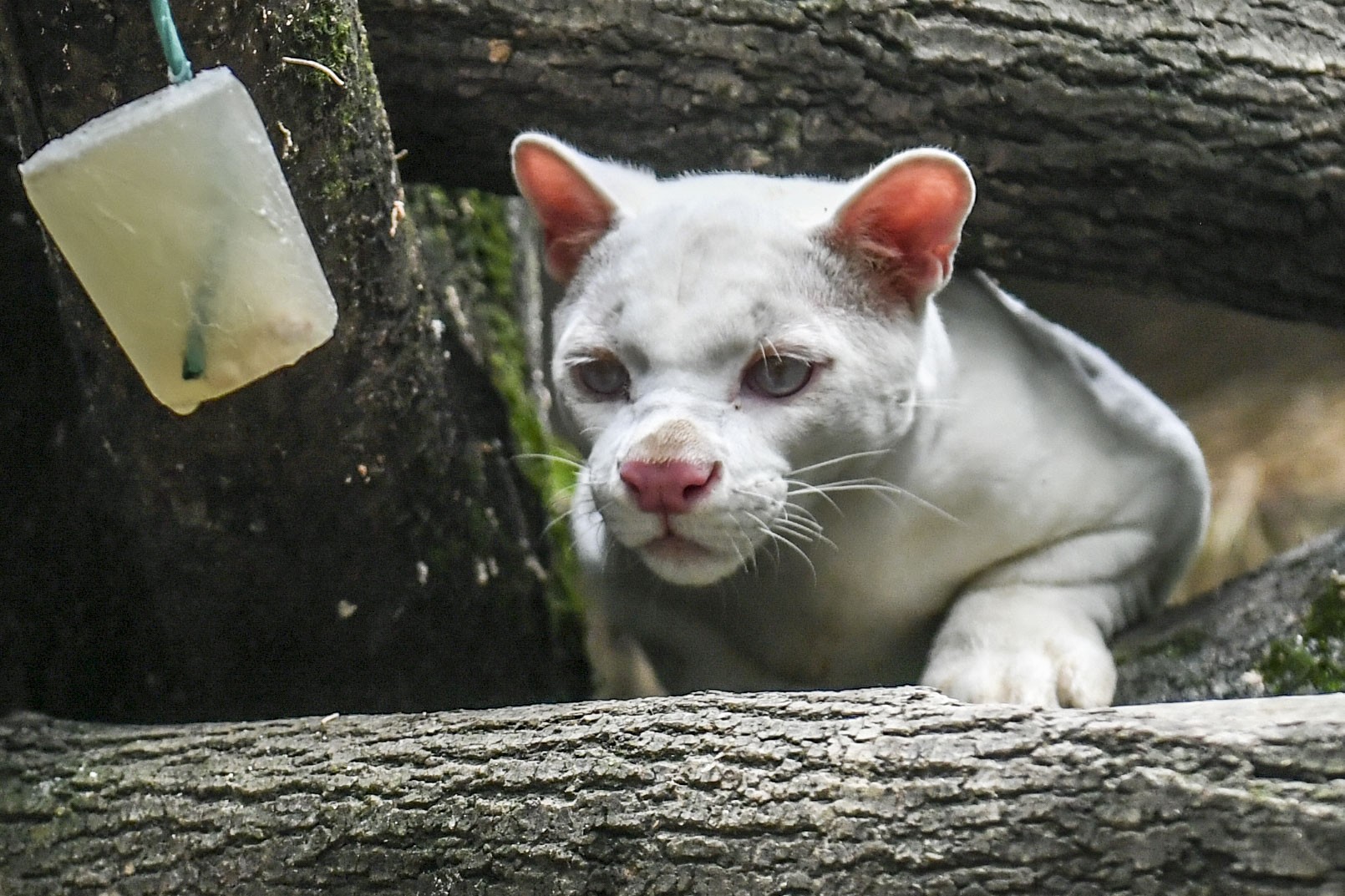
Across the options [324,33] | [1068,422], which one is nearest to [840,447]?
[1068,422]

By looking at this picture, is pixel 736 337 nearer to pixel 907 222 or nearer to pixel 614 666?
pixel 907 222

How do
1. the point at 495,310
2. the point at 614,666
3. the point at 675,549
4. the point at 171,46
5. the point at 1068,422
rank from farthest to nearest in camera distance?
the point at 614,666
the point at 495,310
the point at 1068,422
the point at 675,549
the point at 171,46

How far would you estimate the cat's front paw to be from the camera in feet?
7.88

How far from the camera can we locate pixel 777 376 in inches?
94.3

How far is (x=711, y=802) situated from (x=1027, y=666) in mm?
883

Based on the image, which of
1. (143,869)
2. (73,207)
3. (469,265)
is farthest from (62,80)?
(469,265)

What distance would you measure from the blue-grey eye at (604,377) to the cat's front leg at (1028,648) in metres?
0.71

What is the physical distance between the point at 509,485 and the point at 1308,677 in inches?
62.7

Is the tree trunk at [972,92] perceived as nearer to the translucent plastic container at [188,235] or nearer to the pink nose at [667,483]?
the pink nose at [667,483]

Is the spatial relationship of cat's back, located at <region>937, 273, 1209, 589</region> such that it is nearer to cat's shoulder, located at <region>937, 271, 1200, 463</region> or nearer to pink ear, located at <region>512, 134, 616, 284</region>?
cat's shoulder, located at <region>937, 271, 1200, 463</region>

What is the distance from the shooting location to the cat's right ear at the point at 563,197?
8.29ft

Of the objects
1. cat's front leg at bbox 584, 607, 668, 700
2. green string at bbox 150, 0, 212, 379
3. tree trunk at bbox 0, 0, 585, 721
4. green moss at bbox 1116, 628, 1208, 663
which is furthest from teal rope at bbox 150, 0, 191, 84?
cat's front leg at bbox 584, 607, 668, 700

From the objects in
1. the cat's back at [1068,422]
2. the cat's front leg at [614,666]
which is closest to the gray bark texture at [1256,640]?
the cat's back at [1068,422]

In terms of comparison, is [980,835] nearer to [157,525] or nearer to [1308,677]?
[1308,677]
